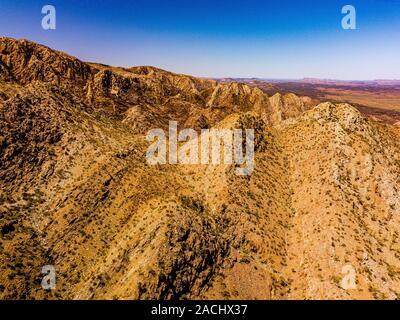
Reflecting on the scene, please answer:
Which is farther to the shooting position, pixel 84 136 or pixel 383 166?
pixel 84 136

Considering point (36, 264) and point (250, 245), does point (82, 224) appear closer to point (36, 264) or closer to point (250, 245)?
point (36, 264)

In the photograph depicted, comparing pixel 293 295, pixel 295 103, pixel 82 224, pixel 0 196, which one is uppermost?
pixel 295 103

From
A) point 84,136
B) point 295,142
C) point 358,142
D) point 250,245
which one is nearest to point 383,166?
point 358,142

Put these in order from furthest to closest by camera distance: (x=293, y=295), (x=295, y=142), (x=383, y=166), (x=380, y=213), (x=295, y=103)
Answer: (x=295, y=103) → (x=295, y=142) → (x=383, y=166) → (x=380, y=213) → (x=293, y=295)
